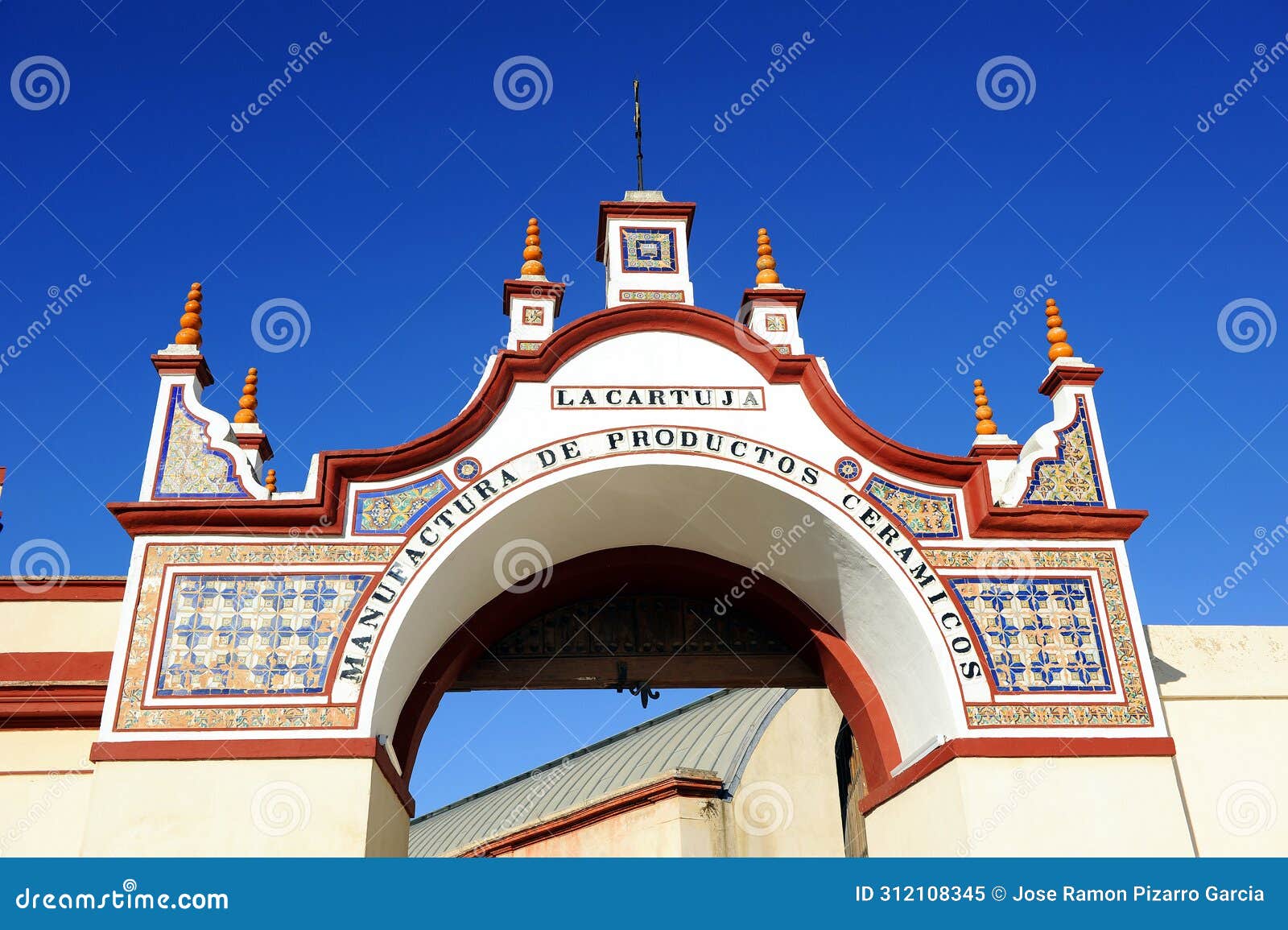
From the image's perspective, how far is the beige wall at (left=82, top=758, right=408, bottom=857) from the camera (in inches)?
285

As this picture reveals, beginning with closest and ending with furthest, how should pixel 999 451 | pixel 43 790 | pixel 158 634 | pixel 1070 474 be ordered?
pixel 158 634 < pixel 43 790 < pixel 1070 474 < pixel 999 451

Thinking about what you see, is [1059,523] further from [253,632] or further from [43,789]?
[43,789]

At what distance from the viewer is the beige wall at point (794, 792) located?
12000mm

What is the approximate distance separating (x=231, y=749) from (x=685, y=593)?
3.84 meters

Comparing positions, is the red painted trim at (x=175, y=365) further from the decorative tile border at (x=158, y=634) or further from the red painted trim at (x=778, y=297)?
the red painted trim at (x=778, y=297)

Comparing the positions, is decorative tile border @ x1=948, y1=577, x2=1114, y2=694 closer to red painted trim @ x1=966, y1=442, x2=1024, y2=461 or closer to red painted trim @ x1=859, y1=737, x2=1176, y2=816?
red painted trim @ x1=859, y1=737, x2=1176, y2=816

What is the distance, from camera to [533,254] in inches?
382

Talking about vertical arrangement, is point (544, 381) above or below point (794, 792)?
above

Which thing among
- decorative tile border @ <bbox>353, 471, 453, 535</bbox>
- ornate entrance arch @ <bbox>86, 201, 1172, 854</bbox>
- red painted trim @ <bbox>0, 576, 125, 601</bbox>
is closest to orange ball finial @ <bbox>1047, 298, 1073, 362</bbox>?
ornate entrance arch @ <bbox>86, 201, 1172, 854</bbox>

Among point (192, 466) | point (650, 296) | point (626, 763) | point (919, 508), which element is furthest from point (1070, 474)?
point (626, 763)

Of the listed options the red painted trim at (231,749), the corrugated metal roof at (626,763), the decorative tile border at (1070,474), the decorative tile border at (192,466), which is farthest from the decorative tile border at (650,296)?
the corrugated metal roof at (626,763)

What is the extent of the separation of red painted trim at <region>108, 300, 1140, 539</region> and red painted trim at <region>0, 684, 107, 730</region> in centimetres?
121

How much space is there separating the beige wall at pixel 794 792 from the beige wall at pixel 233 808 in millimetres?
5551

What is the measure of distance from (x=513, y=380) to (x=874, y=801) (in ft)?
13.5
